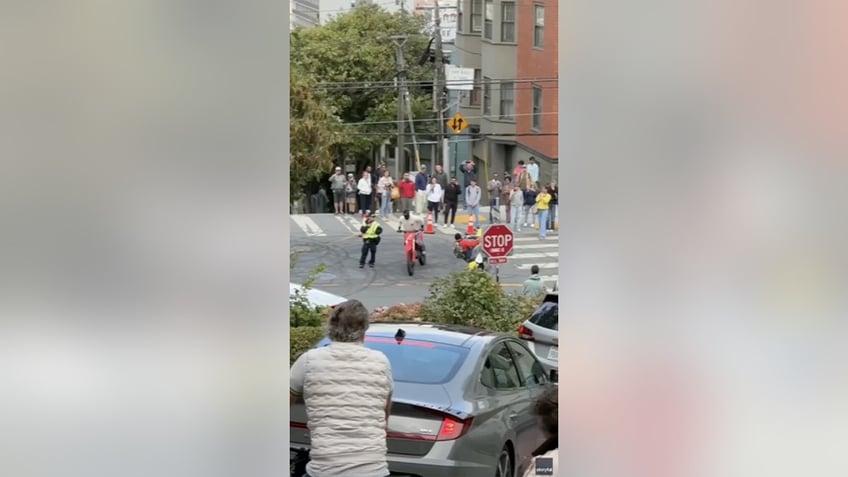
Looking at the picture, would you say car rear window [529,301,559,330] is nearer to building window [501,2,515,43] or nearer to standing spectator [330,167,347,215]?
standing spectator [330,167,347,215]

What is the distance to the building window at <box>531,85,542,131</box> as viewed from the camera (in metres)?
3.06

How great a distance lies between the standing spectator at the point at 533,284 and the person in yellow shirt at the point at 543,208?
18cm

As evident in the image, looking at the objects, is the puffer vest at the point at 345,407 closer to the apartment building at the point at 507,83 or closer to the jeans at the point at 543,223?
the jeans at the point at 543,223

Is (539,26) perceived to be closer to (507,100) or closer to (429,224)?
(507,100)

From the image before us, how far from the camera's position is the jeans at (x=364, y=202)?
3.18m

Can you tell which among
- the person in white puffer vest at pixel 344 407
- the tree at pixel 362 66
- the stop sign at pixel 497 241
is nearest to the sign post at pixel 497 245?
the stop sign at pixel 497 241

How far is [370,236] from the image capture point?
10.9 ft

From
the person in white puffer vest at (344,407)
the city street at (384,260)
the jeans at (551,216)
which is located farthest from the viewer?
the city street at (384,260)

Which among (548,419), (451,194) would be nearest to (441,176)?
(451,194)

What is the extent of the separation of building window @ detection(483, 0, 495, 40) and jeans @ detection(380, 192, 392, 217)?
0.79 m

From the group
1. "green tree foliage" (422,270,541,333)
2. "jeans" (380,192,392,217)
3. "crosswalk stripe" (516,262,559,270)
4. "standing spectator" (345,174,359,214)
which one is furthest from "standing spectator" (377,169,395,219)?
"crosswalk stripe" (516,262,559,270)
